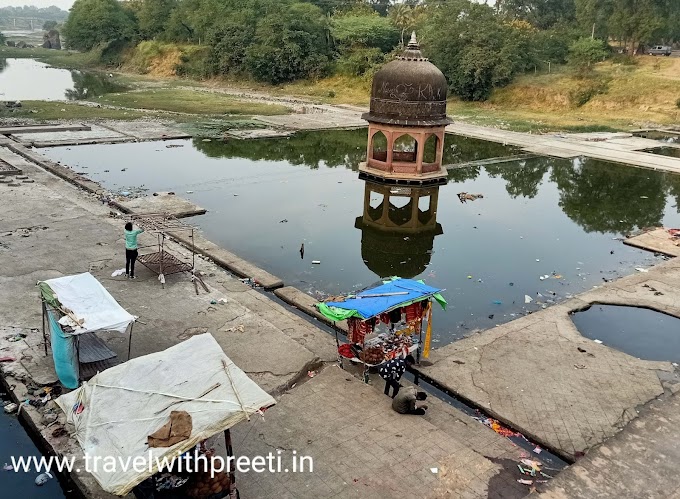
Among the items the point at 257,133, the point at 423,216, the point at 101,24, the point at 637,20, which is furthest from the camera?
the point at 101,24

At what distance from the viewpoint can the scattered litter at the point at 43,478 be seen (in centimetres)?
694

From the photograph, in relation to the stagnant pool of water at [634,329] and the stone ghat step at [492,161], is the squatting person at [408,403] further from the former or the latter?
the stone ghat step at [492,161]

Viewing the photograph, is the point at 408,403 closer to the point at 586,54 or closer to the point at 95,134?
the point at 95,134

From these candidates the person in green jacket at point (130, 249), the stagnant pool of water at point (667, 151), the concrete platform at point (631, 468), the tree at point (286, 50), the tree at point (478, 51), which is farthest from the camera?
the tree at point (286, 50)

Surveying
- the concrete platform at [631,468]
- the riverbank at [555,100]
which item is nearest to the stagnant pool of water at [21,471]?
the concrete platform at [631,468]

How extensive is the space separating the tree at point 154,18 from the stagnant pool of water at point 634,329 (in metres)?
78.1

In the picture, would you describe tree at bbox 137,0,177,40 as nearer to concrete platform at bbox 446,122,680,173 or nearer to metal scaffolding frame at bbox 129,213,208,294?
concrete platform at bbox 446,122,680,173

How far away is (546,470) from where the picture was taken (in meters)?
7.32

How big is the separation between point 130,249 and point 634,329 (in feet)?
33.9

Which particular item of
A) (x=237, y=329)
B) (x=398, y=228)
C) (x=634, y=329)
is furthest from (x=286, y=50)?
(x=634, y=329)

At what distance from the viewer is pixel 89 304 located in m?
8.57

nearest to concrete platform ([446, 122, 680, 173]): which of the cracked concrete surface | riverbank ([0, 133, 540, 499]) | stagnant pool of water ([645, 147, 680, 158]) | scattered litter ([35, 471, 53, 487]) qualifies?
stagnant pool of water ([645, 147, 680, 158])

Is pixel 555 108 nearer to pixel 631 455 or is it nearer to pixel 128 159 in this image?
pixel 128 159

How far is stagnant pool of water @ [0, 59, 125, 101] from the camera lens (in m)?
49.0
